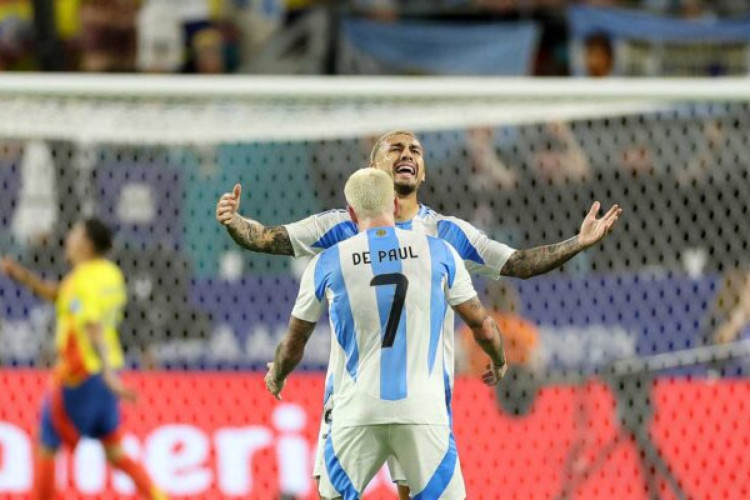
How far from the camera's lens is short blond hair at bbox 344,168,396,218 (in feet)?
17.1

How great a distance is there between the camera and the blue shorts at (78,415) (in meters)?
8.82

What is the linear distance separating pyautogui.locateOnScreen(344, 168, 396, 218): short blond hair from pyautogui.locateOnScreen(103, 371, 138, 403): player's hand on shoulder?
3.49m

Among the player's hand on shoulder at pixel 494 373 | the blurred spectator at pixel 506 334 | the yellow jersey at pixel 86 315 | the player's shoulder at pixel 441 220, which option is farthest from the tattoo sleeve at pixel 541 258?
the yellow jersey at pixel 86 315

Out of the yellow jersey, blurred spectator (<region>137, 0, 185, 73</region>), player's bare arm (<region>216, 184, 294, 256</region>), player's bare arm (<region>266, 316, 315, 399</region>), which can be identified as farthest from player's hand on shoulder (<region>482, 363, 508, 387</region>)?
blurred spectator (<region>137, 0, 185, 73</region>)

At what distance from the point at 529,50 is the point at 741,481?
6.23 m

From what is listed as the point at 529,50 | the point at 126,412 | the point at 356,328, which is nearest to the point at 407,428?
the point at 356,328

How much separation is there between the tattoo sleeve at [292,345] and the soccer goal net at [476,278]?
2912 millimetres

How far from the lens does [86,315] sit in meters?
8.97

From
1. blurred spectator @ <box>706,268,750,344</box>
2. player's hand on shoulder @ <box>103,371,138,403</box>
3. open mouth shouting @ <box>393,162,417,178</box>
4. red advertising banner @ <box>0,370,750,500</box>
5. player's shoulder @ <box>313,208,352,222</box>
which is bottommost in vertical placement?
red advertising banner @ <box>0,370,750,500</box>

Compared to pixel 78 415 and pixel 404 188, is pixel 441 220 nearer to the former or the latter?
pixel 404 188

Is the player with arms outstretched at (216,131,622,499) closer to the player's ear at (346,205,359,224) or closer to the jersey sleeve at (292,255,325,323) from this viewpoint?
the player's ear at (346,205,359,224)

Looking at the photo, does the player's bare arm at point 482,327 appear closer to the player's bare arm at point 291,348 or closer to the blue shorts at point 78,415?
the player's bare arm at point 291,348

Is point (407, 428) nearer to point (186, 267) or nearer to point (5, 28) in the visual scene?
point (186, 267)

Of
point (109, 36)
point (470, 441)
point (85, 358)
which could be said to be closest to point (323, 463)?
point (470, 441)
